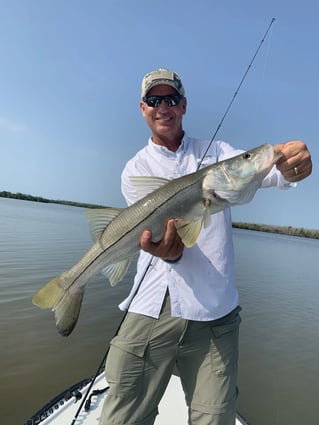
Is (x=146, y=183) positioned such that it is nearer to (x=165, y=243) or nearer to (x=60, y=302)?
(x=165, y=243)

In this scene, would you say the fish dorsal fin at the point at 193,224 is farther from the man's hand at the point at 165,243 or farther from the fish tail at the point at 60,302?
the fish tail at the point at 60,302

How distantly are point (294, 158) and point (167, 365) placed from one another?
6.21 feet

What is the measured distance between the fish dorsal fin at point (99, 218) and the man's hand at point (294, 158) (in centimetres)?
127

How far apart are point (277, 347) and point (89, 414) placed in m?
7.12

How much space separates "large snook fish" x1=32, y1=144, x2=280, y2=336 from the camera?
8.28 feet

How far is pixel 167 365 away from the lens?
2.93 m

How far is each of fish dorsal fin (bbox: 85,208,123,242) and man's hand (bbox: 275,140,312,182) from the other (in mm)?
1270

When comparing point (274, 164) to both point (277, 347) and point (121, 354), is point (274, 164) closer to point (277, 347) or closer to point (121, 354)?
point (121, 354)

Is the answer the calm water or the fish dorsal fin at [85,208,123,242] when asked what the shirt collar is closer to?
the fish dorsal fin at [85,208,123,242]

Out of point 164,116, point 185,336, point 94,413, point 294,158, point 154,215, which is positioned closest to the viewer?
point 294,158

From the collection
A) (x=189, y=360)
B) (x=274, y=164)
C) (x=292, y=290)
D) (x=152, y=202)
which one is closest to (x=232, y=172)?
(x=274, y=164)

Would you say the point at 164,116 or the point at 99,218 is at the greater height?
the point at 164,116

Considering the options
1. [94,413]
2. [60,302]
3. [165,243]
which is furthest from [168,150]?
[94,413]

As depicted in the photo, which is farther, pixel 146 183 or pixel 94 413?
pixel 94 413
